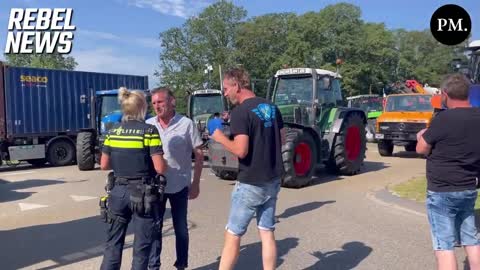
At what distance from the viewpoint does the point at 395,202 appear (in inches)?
329

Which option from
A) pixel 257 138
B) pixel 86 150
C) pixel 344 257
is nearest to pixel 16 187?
pixel 86 150

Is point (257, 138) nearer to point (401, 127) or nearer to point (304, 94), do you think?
point (304, 94)

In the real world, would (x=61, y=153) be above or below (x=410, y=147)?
above

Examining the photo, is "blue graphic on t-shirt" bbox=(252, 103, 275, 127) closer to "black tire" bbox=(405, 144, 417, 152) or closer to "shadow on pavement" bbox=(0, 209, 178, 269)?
"shadow on pavement" bbox=(0, 209, 178, 269)

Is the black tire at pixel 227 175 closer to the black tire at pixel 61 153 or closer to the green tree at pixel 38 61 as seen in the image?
the black tire at pixel 61 153

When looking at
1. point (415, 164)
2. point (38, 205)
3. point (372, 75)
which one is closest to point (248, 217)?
point (38, 205)

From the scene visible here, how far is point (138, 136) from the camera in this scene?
3896 millimetres

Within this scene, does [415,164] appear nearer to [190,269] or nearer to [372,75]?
[190,269]

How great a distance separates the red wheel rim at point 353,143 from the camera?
1213 centimetres

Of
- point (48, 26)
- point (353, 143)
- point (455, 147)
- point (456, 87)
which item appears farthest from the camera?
point (48, 26)

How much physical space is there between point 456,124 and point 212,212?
4858 mm

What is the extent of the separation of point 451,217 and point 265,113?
5.35 feet

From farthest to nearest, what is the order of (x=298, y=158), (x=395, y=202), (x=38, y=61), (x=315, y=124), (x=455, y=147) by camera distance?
1. (x=38, y=61)
2. (x=315, y=124)
3. (x=298, y=158)
4. (x=395, y=202)
5. (x=455, y=147)

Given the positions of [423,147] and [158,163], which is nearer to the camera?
[423,147]
